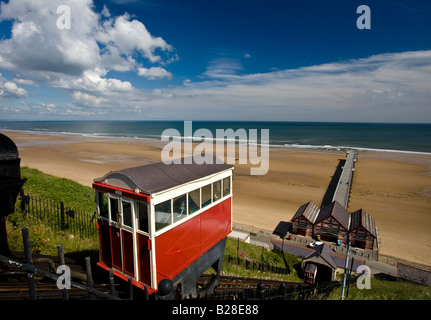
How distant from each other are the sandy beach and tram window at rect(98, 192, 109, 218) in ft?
54.6

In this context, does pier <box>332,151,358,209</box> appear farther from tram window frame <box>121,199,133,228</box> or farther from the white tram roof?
tram window frame <box>121,199,133,228</box>

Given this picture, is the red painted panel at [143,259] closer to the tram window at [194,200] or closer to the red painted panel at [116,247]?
the red painted panel at [116,247]

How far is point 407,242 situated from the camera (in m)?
19.0

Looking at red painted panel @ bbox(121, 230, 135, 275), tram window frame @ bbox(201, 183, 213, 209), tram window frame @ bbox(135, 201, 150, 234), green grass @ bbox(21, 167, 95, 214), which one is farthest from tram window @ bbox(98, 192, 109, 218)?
green grass @ bbox(21, 167, 95, 214)

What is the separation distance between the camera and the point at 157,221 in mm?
5977

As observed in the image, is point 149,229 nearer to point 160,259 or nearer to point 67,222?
point 160,259

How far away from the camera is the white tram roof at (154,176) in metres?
5.96

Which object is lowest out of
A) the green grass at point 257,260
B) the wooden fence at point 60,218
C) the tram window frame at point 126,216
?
the green grass at point 257,260

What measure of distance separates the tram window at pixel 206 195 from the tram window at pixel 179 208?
35.6 inches

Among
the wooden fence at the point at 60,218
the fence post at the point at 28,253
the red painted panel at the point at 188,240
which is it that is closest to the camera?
the fence post at the point at 28,253

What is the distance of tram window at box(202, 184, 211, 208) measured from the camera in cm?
749

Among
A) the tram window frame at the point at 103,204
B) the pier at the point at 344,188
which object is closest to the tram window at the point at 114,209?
the tram window frame at the point at 103,204

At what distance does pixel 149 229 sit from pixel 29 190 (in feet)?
37.6

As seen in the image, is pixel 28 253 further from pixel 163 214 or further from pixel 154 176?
pixel 154 176
